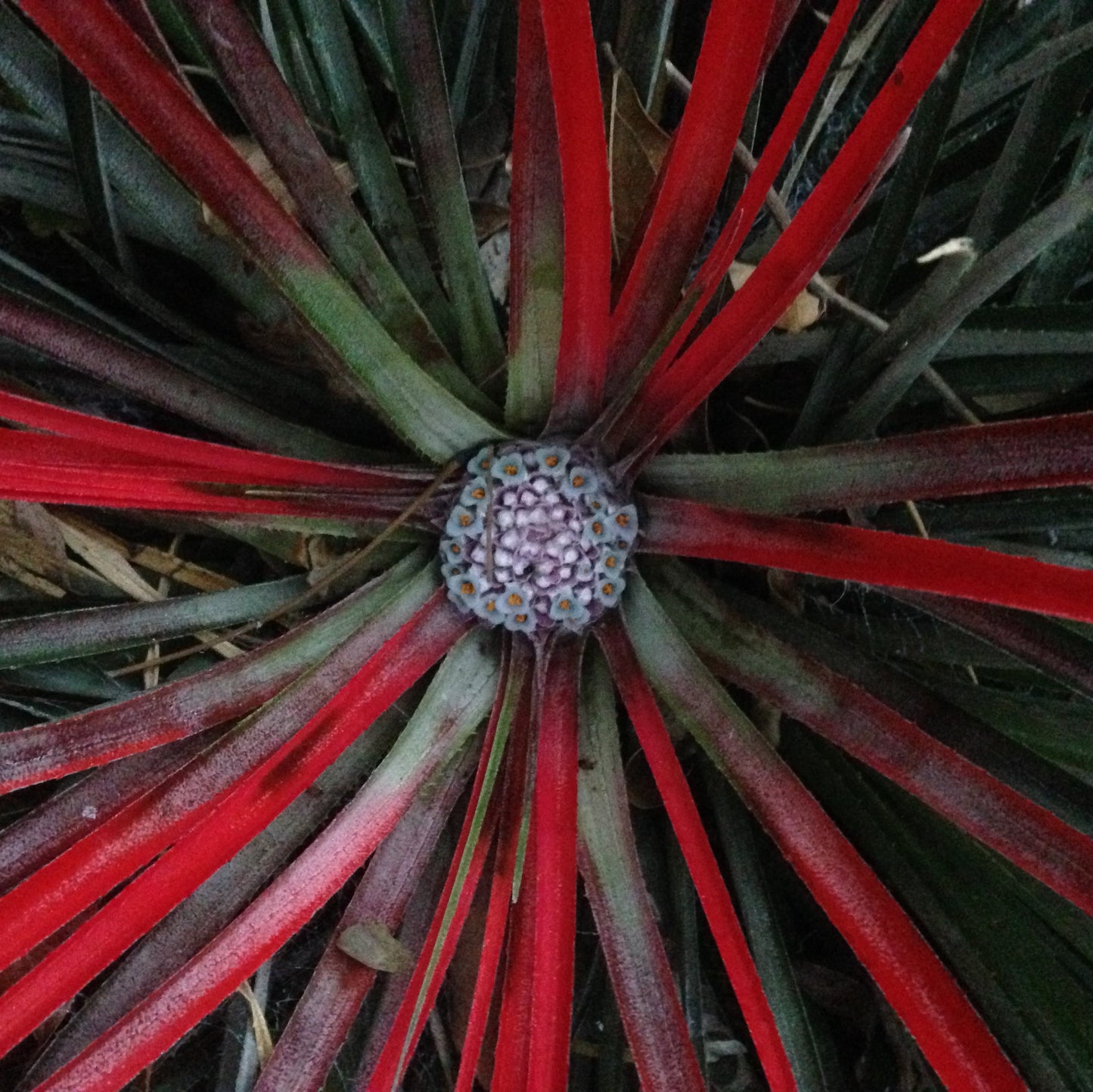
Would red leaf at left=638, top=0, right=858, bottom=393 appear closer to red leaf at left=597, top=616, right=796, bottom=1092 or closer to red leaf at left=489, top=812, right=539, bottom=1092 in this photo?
red leaf at left=597, top=616, right=796, bottom=1092

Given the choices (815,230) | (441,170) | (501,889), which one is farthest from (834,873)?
(441,170)

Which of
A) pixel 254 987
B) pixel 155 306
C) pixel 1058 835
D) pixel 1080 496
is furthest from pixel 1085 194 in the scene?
pixel 254 987

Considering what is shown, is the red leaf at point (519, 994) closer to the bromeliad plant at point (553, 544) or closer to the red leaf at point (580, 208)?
the bromeliad plant at point (553, 544)

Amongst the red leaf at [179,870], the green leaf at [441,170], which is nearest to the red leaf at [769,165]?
the green leaf at [441,170]

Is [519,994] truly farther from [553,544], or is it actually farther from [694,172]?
[694,172]

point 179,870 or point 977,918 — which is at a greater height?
point 977,918

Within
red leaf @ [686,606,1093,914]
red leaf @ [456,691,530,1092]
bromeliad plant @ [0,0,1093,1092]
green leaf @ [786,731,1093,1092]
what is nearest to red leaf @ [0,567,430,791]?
bromeliad plant @ [0,0,1093,1092]

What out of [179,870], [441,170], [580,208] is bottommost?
[179,870]
